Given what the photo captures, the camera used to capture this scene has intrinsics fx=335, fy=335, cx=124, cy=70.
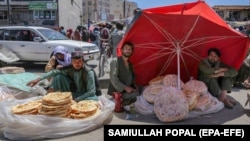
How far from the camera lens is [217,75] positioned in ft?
20.1

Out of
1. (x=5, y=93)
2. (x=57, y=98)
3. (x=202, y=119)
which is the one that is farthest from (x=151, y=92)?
(x=5, y=93)

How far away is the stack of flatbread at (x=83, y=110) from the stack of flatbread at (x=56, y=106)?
0.09 meters

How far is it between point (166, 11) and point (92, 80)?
1.75 meters

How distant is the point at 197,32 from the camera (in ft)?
20.7

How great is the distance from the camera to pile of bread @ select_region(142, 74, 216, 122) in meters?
5.30

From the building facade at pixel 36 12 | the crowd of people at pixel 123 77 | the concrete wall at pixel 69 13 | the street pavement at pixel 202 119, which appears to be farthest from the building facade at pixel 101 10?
the street pavement at pixel 202 119

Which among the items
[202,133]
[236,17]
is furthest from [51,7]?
[202,133]

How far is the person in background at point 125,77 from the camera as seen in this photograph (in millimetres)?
6098

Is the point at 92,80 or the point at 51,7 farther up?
the point at 51,7

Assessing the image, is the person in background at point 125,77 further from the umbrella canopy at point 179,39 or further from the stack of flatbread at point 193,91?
the stack of flatbread at point 193,91

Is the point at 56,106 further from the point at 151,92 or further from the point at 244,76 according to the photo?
the point at 244,76

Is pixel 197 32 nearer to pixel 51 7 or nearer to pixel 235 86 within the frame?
pixel 235 86

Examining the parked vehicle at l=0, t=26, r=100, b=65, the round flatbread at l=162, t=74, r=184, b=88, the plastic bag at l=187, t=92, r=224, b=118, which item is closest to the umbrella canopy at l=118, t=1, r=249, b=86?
the round flatbread at l=162, t=74, r=184, b=88

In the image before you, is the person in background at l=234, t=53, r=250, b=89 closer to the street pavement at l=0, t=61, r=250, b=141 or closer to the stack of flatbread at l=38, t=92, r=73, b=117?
the street pavement at l=0, t=61, r=250, b=141
